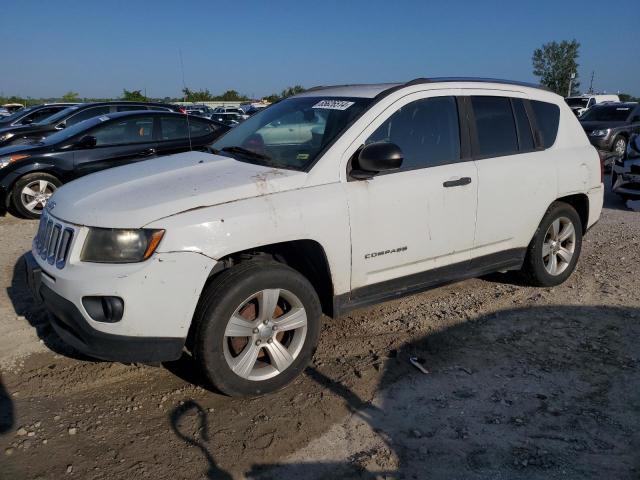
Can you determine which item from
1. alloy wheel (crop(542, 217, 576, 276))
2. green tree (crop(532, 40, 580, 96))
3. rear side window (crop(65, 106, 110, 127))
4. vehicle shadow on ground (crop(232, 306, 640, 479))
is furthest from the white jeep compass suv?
green tree (crop(532, 40, 580, 96))

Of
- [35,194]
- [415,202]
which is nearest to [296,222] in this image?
[415,202]

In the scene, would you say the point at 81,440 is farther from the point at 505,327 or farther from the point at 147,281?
the point at 505,327

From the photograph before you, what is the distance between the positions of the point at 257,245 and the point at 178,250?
452mm

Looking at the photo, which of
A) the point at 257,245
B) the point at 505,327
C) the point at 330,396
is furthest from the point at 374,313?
the point at 257,245

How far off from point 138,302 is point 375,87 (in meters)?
2.39

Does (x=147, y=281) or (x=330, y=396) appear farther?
(x=330, y=396)

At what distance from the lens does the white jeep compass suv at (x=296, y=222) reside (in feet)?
9.56

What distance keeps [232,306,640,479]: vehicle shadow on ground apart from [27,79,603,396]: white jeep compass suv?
1.76 feet

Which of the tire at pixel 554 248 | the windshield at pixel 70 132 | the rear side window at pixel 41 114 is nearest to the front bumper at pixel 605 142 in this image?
the tire at pixel 554 248

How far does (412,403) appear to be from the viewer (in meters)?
3.21

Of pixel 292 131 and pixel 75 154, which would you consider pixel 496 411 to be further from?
pixel 75 154

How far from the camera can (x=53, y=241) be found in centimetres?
323

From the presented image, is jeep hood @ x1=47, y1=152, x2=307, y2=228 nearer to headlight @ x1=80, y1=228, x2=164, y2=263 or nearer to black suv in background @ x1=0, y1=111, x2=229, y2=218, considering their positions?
headlight @ x1=80, y1=228, x2=164, y2=263

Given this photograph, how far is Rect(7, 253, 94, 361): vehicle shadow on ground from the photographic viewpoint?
155 inches
